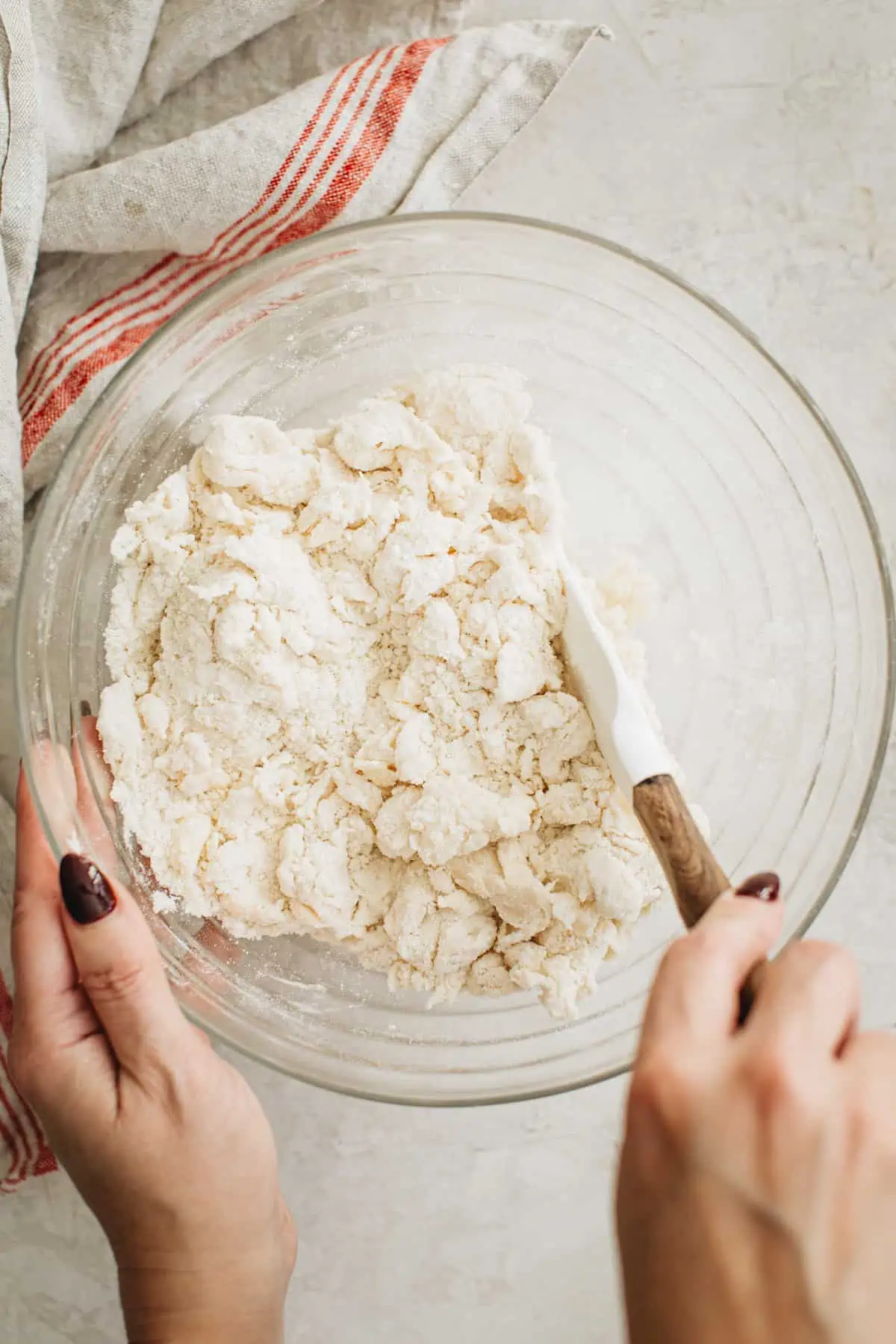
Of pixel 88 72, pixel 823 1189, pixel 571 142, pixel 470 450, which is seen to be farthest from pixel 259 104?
pixel 823 1189

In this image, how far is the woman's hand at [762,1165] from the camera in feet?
2.85

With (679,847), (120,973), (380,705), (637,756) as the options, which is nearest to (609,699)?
(637,756)

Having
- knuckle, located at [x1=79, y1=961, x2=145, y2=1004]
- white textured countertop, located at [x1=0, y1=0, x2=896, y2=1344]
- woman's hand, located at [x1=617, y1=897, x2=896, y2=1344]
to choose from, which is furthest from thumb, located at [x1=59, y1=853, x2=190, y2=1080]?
woman's hand, located at [x1=617, y1=897, x2=896, y2=1344]

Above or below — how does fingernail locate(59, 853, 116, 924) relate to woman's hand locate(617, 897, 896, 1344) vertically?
above

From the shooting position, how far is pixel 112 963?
126cm

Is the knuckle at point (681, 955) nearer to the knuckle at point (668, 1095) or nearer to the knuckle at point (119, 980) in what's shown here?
the knuckle at point (668, 1095)

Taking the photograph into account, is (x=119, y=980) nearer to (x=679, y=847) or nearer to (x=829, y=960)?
(x=679, y=847)

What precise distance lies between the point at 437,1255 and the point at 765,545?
117 centimetres

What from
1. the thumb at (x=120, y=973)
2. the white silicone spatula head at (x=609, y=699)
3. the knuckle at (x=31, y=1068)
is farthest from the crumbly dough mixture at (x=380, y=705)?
the knuckle at (x=31, y=1068)

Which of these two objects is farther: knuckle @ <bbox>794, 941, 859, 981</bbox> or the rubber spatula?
the rubber spatula

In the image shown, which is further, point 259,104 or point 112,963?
point 259,104

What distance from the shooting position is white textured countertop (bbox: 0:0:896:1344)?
1.63 meters

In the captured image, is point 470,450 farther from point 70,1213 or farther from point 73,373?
point 70,1213

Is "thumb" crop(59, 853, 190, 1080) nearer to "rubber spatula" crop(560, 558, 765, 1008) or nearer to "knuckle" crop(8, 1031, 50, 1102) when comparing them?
"knuckle" crop(8, 1031, 50, 1102)
